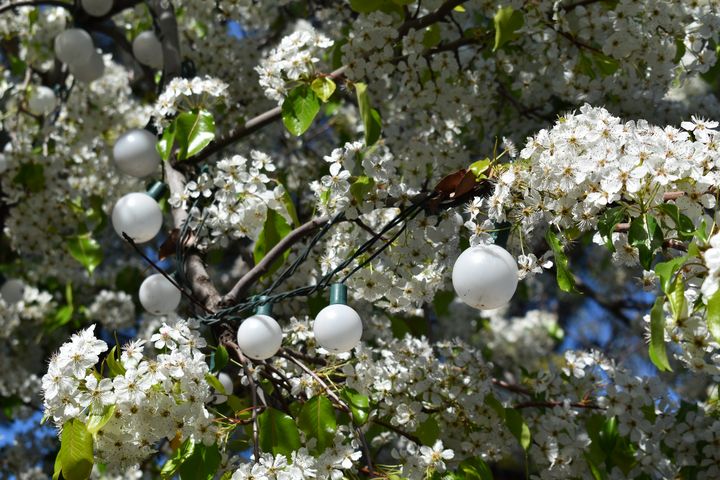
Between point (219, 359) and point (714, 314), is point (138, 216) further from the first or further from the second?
point (714, 314)

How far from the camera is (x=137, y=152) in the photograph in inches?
105

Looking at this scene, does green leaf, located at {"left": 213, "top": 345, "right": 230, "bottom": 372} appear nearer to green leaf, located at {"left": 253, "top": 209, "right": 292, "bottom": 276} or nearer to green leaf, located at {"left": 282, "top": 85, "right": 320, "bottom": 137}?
green leaf, located at {"left": 253, "top": 209, "right": 292, "bottom": 276}

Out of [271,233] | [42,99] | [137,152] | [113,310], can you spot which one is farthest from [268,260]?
[113,310]

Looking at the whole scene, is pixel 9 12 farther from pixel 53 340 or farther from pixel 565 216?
pixel 565 216

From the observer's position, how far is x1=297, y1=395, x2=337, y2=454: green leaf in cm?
203

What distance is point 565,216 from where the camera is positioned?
5.88 ft

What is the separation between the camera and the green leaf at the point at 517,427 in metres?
2.49

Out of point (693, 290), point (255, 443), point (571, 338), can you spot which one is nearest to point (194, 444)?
point (255, 443)

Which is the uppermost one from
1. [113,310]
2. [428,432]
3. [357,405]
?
[357,405]

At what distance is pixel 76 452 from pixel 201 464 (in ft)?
0.96

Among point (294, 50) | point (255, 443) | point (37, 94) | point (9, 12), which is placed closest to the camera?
point (255, 443)

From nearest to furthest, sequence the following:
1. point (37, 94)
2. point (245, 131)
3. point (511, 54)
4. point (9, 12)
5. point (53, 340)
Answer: point (245, 131) → point (511, 54) → point (37, 94) → point (9, 12) → point (53, 340)

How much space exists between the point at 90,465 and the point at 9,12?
2.97m

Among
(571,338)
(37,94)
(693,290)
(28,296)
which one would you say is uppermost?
(693,290)
